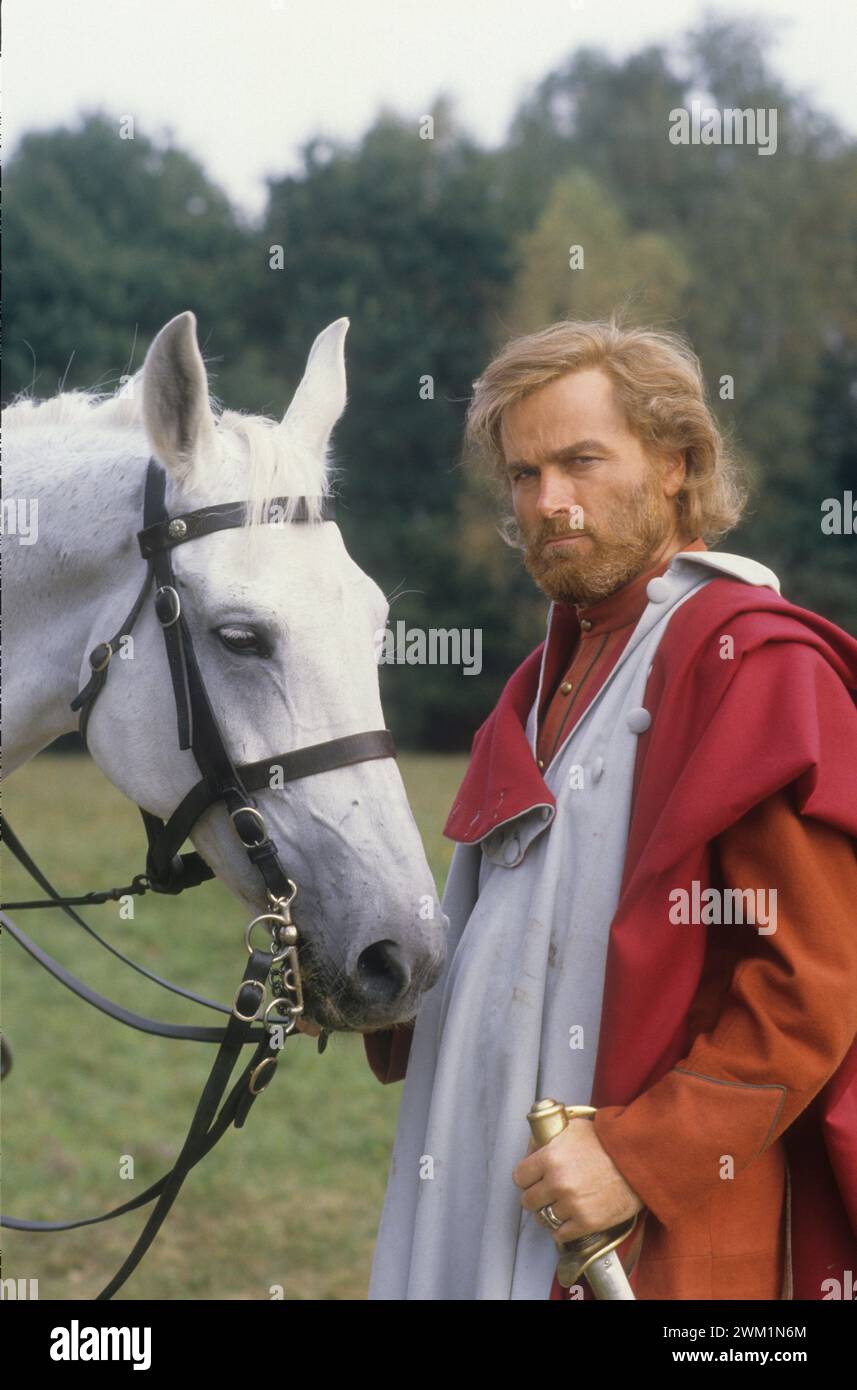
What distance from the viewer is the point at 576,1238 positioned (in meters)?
2.03

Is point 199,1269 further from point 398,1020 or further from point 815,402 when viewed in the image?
point 815,402

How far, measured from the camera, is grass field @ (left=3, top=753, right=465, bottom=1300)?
5.70 metres

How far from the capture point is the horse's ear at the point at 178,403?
246 cm

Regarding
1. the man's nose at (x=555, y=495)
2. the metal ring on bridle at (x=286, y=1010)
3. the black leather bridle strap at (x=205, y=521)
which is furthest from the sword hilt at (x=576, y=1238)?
the black leather bridle strap at (x=205, y=521)

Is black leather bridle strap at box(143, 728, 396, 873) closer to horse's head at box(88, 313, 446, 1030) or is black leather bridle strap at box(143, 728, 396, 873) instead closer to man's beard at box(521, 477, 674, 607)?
horse's head at box(88, 313, 446, 1030)

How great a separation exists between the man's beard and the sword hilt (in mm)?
955

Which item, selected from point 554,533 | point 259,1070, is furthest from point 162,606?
point 259,1070

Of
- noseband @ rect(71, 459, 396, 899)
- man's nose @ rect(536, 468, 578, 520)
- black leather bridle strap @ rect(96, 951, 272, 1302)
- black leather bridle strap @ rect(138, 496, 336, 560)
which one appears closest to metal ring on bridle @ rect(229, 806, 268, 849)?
noseband @ rect(71, 459, 396, 899)

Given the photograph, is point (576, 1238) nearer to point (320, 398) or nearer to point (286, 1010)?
point (286, 1010)

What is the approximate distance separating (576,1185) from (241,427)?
160 cm

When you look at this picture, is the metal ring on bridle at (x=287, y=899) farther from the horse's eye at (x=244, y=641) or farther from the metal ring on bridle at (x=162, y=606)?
the metal ring on bridle at (x=162, y=606)
